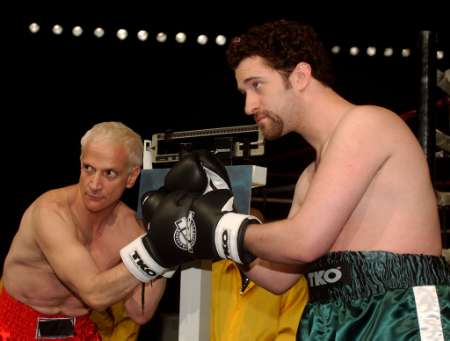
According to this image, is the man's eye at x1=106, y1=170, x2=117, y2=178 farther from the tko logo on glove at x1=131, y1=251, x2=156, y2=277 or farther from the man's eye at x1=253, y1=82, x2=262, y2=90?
the man's eye at x1=253, y1=82, x2=262, y2=90

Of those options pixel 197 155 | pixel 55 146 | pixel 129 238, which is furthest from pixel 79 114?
pixel 197 155

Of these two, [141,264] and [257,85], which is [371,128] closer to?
[257,85]

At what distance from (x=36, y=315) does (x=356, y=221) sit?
139 cm

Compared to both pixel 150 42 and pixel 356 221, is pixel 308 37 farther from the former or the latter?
pixel 150 42

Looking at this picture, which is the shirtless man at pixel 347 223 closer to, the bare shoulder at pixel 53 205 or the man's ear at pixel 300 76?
the man's ear at pixel 300 76

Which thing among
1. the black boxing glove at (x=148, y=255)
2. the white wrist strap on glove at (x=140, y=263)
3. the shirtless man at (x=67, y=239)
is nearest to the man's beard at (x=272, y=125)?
the black boxing glove at (x=148, y=255)

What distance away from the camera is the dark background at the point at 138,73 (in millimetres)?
4789

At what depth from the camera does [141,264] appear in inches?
76.4

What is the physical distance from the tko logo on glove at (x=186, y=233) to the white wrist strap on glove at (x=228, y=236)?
0.08 m

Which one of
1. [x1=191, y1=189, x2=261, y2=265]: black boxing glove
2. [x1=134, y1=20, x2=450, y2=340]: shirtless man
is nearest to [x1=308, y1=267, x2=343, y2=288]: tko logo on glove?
[x1=134, y1=20, x2=450, y2=340]: shirtless man

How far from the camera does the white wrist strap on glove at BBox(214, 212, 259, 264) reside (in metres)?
1.61

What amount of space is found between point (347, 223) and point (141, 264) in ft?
2.10

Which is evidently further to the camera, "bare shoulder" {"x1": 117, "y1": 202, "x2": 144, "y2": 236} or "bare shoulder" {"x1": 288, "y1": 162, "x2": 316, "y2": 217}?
"bare shoulder" {"x1": 117, "y1": 202, "x2": 144, "y2": 236}

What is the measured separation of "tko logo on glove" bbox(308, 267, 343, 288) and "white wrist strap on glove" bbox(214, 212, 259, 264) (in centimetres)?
16
